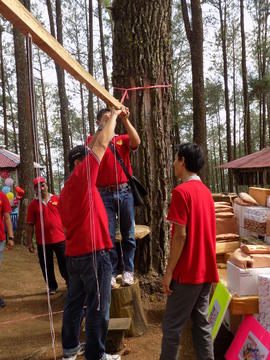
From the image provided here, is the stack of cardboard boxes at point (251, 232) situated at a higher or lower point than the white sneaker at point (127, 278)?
higher

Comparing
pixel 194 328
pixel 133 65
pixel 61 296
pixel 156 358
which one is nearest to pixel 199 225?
pixel 194 328

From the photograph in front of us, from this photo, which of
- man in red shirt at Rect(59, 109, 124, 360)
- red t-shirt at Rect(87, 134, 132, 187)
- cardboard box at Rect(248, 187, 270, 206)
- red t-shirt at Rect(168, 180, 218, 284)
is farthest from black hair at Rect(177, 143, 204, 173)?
cardboard box at Rect(248, 187, 270, 206)

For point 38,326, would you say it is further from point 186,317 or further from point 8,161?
point 8,161

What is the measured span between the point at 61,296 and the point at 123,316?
75.5 inches

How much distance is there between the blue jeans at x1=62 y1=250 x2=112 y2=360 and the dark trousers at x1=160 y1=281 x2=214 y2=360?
18.5 inches

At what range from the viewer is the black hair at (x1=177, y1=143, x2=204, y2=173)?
232cm

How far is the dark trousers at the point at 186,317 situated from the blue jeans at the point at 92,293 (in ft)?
1.55

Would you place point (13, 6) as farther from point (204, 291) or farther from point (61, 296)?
point (61, 296)

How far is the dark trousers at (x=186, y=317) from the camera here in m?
2.23

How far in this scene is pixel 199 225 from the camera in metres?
2.24

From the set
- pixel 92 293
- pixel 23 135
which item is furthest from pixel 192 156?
pixel 23 135

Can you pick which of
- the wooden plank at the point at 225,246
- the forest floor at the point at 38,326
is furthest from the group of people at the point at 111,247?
the wooden plank at the point at 225,246

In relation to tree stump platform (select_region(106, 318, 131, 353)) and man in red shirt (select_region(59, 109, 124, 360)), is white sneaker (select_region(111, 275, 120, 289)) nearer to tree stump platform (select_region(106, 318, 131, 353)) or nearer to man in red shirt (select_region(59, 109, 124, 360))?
tree stump platform (select_region(106, 318, 131, 353))

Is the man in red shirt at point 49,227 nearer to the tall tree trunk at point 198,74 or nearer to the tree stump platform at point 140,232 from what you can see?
the tree stump platform at point 140,232
